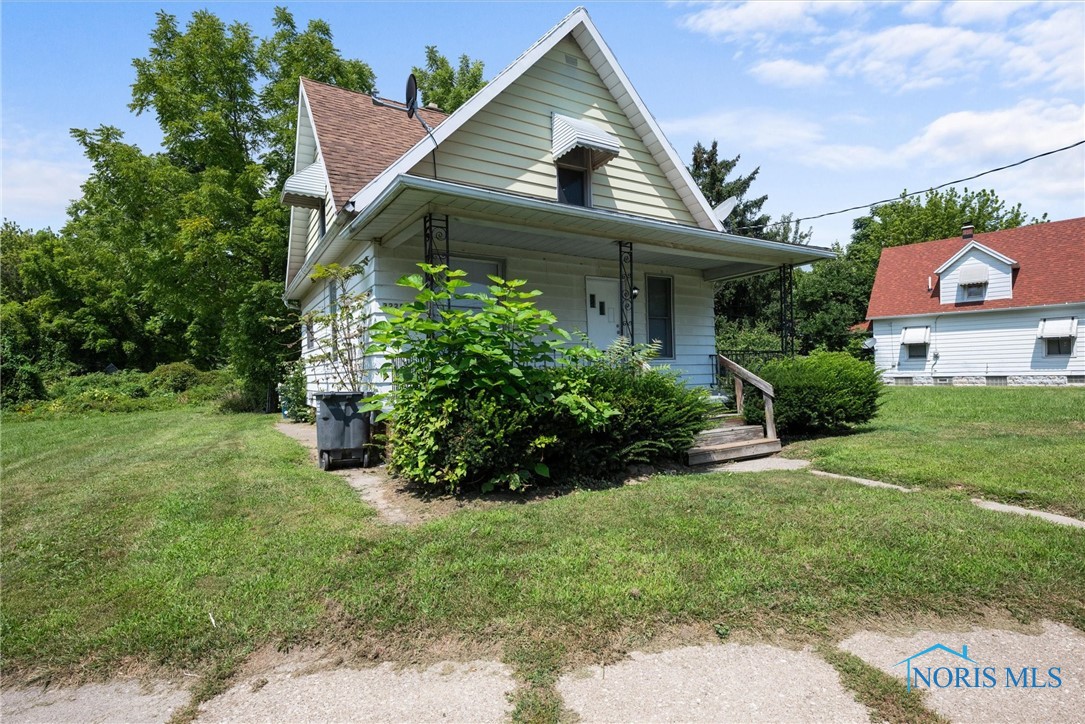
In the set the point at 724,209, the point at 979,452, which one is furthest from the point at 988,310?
the point at 979,452

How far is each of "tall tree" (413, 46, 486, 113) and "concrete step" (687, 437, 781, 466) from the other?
2262 centimetres

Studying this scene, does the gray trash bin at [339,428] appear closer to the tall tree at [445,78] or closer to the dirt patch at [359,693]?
the dirt patch at [359,693]

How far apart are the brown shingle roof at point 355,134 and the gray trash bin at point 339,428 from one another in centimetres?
303

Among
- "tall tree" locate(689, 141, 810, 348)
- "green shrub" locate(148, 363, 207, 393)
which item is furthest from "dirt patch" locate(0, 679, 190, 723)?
"tall tree" locate(689, 141, 810, 348)

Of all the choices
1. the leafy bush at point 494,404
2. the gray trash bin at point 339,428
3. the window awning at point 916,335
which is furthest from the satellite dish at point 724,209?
the window awning at point 916,335

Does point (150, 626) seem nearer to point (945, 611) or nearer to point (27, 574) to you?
point (27, 574)

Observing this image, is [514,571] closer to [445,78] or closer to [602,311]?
[602,311]

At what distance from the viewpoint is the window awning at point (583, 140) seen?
9281mm

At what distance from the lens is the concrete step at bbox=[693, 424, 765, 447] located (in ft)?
25.7

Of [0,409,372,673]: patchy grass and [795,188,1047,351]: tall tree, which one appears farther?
[795,188,1047,351]: tall tree

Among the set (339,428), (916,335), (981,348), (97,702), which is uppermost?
(916,335)

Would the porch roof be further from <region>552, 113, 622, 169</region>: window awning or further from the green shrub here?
the green shrub

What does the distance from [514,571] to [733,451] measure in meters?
5.05

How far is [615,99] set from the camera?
10516mm
